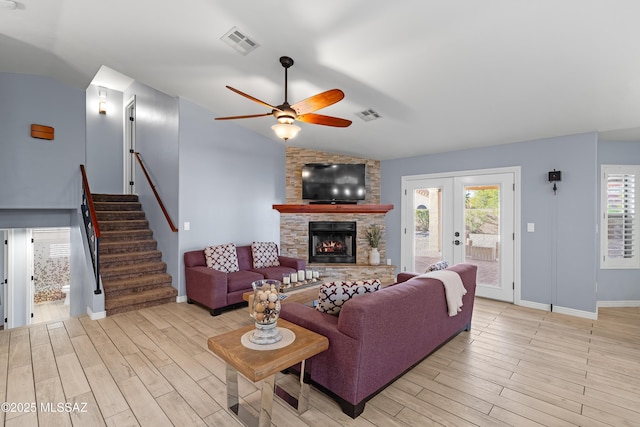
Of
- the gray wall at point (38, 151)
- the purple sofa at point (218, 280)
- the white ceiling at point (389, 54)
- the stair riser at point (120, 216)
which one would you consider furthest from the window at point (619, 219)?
the stair riser at point (120, 216)

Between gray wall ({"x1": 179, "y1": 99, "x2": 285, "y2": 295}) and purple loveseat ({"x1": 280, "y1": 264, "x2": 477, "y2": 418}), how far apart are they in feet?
9.46

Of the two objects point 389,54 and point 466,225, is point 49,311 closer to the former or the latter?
point 389,54

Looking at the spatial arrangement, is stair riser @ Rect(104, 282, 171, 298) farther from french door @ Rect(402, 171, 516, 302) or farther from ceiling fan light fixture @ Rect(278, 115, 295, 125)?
french door @ Rect(402, 171, 516, 302)

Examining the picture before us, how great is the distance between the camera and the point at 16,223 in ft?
14.4

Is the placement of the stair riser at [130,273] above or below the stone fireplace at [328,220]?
below

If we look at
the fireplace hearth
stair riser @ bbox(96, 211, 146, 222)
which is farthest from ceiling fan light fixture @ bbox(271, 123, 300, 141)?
stair riser @ bbox(96, 211, 146, 222)

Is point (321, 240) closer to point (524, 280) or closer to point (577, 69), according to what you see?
point (524, 280)

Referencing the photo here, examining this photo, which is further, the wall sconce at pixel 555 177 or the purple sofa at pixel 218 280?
the wall sconce at pixel 555 177

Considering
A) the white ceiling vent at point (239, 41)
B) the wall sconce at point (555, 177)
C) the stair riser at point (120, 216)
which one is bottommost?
the stair riser at point (120, 216)

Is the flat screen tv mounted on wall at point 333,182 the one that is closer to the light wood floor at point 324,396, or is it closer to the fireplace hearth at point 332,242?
the fireplace hearth at point 332,242

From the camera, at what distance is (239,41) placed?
2.98 m

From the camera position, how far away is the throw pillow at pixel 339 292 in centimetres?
236

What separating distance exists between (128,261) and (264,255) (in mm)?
2141

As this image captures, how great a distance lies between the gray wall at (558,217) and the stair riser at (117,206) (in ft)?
21.1
